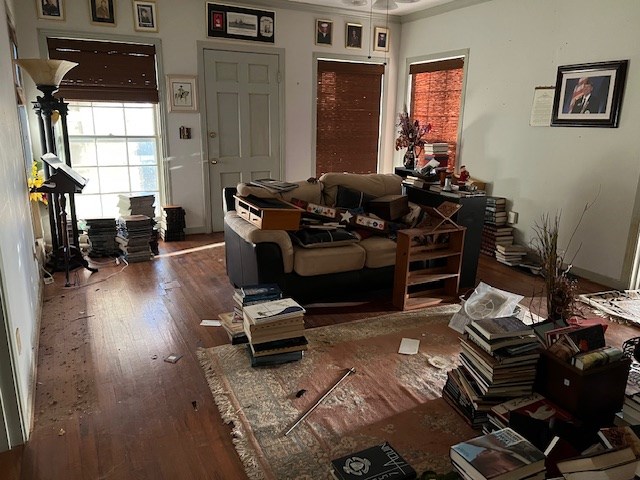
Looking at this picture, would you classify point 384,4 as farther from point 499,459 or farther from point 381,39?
point 499,459

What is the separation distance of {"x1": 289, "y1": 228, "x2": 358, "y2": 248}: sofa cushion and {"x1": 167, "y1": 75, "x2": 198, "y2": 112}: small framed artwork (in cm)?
272

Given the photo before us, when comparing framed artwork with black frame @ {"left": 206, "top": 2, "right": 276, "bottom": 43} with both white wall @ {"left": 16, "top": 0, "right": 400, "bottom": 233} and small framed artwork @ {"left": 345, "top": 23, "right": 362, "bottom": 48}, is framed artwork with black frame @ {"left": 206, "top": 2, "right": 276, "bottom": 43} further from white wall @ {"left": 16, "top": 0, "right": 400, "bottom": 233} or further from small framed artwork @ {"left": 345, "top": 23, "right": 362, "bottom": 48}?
small framed artwork @ {"left": 345, "top": 23, "right": 362, "bottom": 48}

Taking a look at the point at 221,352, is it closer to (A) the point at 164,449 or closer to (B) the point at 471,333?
(A) the point at 164,449

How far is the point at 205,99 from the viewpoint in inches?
219

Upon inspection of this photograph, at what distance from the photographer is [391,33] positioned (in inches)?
255

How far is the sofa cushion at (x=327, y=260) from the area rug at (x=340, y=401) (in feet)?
1.47

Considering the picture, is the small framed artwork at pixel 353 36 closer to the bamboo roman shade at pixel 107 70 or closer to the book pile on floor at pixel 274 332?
the bamboo roman shade at pixel 107 70

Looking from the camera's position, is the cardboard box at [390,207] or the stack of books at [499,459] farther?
the cardboard box at [390,207]

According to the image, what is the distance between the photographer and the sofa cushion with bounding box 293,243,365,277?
11.3ft

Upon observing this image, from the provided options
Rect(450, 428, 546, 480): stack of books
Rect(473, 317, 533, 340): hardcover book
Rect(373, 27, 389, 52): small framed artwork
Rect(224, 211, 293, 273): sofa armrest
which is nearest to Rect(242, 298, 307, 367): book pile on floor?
Rect(224, 211, 293, 273): sofa armrest

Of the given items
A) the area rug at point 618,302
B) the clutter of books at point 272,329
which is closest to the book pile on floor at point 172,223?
the clutter of books at point 272,329

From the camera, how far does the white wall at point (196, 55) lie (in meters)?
4.82

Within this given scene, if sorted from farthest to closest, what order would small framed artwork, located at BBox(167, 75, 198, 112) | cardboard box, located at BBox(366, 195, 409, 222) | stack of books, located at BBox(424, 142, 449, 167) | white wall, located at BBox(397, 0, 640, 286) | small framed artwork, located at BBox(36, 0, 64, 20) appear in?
small framed artwork, located at BBox(167, 75, 198, 112) → stack of books, located at BBox(424, 142, 449, 167) → small framed artwork, located at BBox(36, 0, 64, 20) → cardboard box, located at BBox(366, 195, 409, 222) → white wall, located at BBox(397, 0, 640, 286)

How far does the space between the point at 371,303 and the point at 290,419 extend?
160cm
